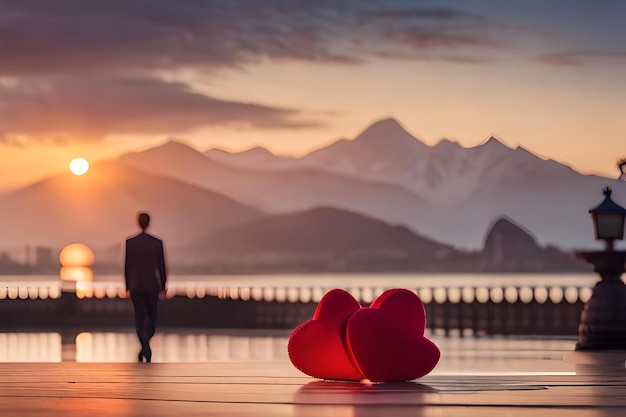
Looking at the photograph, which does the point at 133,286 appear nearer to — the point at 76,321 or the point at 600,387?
the point at 600,387

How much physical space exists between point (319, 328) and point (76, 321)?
40.8 meters

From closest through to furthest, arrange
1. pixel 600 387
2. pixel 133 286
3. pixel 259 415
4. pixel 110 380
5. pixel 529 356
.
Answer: pixel 259 415, pixel 600 387, pixel 110 380, pixel 133 286, pixel 529 356

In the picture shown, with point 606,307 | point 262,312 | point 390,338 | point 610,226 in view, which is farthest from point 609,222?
point 262,312

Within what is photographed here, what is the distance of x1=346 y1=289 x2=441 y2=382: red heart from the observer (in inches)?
434

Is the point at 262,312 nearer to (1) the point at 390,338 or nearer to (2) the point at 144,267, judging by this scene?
(2) the point at 144,267

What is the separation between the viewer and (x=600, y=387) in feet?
36.1

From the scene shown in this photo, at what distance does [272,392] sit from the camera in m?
10.6

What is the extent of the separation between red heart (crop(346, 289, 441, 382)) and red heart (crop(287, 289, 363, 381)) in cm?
21

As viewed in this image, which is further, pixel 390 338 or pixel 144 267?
pixel 144 267

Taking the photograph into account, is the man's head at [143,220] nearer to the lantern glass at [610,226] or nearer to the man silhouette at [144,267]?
the man silhouette at [144,267]

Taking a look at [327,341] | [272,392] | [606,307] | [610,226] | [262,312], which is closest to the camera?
[272,392]

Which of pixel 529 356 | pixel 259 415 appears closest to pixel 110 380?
pixel 259 415

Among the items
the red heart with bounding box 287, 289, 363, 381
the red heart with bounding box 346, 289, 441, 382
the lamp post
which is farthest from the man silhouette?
the lamp post

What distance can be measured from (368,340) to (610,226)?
32.2 feet
